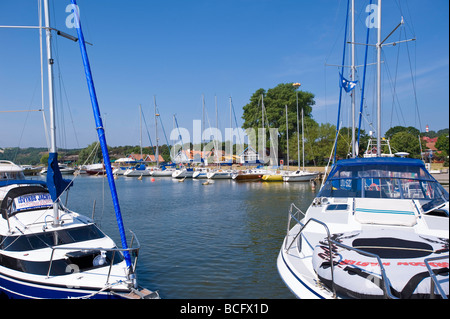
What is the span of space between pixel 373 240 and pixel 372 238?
9 centimetres

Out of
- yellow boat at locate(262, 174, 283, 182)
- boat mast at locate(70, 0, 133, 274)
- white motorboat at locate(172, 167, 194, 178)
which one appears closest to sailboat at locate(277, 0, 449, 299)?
boat mast at locate(70, 0, 133, 274)

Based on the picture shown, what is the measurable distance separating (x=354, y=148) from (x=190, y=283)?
15148 millimetres

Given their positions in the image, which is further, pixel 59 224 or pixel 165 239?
pixel 165 239

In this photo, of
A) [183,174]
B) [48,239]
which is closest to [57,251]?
[48,239]

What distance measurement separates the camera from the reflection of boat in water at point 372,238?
4199mm

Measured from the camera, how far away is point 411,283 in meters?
4.06

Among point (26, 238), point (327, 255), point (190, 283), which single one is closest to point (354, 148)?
point (190, 283)

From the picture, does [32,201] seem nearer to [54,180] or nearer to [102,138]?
[54,180]

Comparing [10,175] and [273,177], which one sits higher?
[10,175]

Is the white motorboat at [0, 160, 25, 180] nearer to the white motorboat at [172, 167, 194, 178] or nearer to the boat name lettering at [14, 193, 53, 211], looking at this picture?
the boat name lettering at [14, 193, 53, 211]

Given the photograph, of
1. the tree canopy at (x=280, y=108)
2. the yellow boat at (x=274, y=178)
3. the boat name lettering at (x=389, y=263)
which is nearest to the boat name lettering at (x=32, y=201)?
the boat name lettering at (x=389, y=263)

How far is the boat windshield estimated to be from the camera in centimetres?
778

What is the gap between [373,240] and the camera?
17.2 feet

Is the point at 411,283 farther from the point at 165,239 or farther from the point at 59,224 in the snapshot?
the point at 165,239
